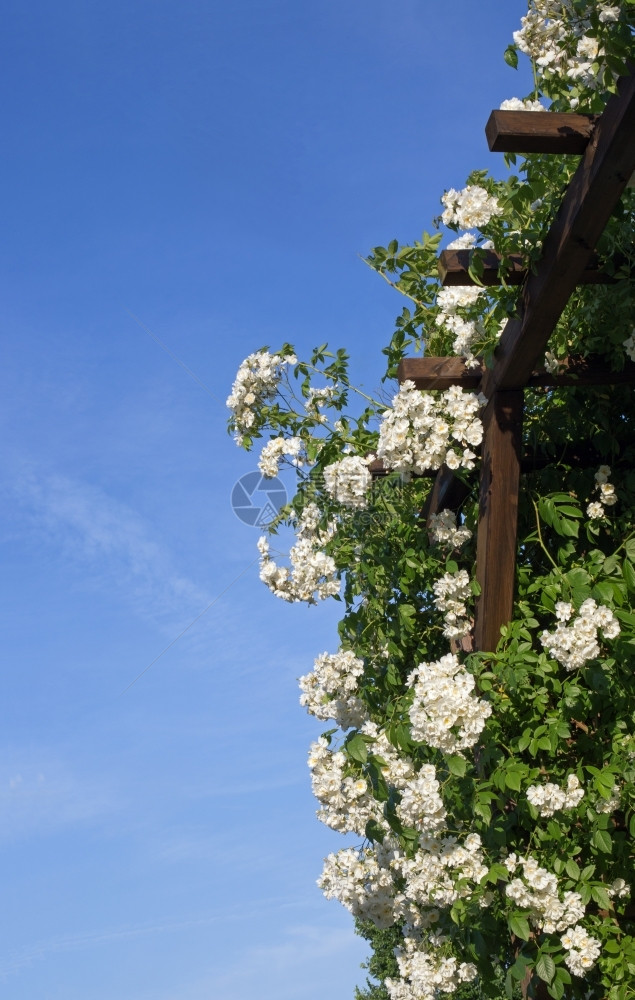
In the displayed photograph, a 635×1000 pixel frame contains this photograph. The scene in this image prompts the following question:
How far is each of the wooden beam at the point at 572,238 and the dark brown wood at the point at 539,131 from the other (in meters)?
0.04

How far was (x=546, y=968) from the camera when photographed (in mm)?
3176

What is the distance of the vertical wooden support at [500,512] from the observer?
142 inches

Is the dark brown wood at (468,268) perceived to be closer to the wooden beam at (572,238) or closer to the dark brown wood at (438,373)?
the wooden beam at (572,238)

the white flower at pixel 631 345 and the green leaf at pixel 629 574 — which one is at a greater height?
the white flower at pixel 631 345

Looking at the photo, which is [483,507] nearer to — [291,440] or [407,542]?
[407,542]

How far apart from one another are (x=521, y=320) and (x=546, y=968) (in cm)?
194

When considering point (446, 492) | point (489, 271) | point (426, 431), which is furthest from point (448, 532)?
point (489, 271)

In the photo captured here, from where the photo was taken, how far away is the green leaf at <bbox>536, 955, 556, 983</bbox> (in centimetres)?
316

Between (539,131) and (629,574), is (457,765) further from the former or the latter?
(539,131)

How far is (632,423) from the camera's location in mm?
3955

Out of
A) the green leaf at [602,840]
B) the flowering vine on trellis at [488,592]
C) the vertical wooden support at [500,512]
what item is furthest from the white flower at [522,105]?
the green leaf at [602,840]

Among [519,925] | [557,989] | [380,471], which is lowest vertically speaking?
[557,989]

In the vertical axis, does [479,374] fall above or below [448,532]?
above

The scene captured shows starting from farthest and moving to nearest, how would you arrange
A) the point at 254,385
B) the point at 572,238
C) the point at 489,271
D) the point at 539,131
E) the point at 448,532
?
the point at 254,385 → the point at 448,532 → the point at 489,271 → the point at 572,238 → the point at 539,131
